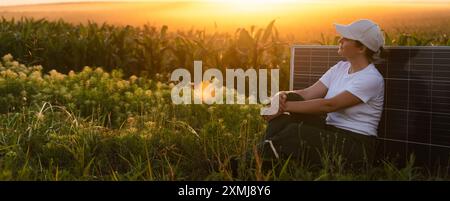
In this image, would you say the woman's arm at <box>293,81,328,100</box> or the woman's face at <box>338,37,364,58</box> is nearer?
the woman's face at <box>338,37,364,58</box>

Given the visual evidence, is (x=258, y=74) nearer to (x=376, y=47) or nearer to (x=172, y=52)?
(x=172, y=52)

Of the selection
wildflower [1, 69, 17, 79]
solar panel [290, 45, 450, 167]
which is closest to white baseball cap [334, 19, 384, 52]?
solar panel [290, 45, 450, 167]

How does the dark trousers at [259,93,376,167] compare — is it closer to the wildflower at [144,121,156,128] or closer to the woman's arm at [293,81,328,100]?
the woman's arm at [293,81,328,100]

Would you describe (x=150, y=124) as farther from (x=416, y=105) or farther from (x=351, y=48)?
(x=416, y=105)

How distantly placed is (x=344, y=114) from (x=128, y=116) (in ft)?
7.29

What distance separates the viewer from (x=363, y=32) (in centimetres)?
Answer: 470

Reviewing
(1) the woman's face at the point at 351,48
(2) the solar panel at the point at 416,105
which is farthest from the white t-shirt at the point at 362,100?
(2) the solar panel at the point at 416,105

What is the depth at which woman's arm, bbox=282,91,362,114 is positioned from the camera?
15.3ft

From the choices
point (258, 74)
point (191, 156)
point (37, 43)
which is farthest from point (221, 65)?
point (191, 156)

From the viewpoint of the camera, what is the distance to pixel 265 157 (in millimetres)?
4535

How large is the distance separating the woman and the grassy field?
0.11 m

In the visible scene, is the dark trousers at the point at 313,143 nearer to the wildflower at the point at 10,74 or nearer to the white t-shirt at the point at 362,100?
the white t-shirt at the point at 362,100
